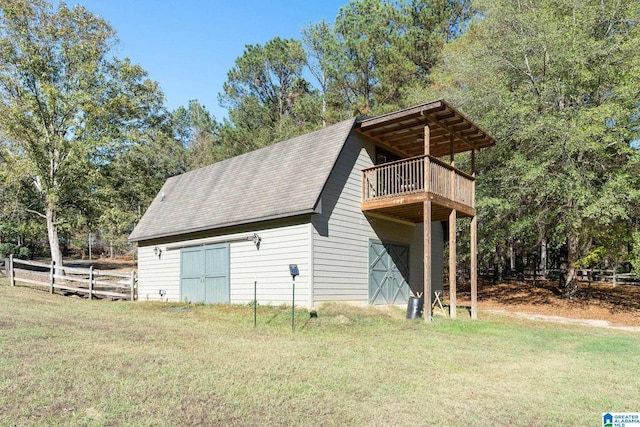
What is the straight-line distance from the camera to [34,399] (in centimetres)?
411

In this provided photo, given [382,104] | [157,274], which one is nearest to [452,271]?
[157,274]

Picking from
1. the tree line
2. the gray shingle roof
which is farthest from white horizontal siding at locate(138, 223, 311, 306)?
the tree line

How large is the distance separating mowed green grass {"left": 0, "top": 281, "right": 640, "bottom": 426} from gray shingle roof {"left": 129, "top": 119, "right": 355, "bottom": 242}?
3.43m

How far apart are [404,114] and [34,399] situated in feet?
32.1

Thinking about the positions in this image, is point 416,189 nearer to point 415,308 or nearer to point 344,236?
point 344,236

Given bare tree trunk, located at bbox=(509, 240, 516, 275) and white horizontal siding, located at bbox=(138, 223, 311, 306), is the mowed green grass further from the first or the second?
bare tree trunk, located at bbox=(509, 240, 516, 275)

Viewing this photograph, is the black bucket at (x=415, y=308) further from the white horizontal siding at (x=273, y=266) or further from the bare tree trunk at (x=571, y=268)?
the bare tree trunk at (x=571, y=268)

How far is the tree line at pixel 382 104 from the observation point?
47.4 ft

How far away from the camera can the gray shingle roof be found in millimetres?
11820

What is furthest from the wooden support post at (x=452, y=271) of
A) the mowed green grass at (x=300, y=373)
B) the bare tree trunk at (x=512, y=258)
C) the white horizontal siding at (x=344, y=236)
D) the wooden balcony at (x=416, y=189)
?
the bare tree trunk at (x=512, y=258)

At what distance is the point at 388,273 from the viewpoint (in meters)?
13.8

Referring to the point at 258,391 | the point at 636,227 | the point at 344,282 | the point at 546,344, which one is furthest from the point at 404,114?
the point at 636,227

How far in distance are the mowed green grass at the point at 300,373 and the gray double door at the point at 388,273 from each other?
10.1 ft

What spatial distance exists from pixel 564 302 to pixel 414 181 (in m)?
8.61
